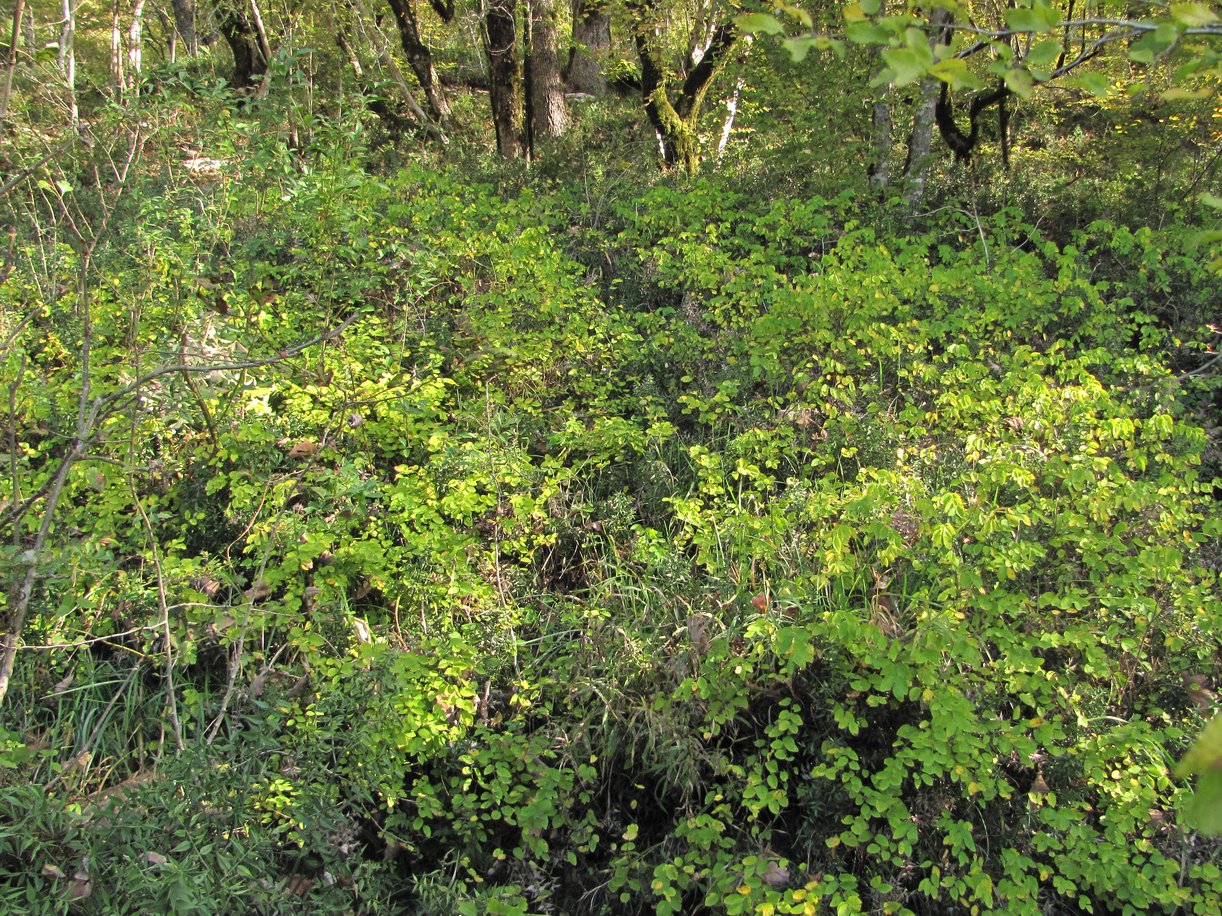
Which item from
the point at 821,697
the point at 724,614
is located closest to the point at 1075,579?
the point at 821,697

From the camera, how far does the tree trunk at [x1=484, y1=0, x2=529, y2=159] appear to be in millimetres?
8312

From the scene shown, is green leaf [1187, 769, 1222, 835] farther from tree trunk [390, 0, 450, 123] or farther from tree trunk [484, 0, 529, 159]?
tree trunk [390, 0, 450, 123]

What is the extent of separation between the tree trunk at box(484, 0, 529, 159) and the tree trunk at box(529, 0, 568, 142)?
0.60ft

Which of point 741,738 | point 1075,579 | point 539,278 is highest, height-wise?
point 539,278

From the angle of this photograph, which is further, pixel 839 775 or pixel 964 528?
pixel 964 528

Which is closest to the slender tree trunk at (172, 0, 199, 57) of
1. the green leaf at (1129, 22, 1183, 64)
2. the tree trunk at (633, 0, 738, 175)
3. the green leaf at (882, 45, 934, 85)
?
the tree trunk at (633, 0, 738, 175)

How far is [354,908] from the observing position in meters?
2.70

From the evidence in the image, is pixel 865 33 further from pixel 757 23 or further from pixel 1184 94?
pixel 1184 94

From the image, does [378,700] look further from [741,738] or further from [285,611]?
[741,738]

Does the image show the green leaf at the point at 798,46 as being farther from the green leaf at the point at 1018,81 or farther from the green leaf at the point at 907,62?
the green leaf at the point at 1018,81

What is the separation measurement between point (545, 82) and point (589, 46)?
1.37 metres

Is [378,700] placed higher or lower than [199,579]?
lower

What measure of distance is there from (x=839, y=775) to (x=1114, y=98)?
7.11 meters

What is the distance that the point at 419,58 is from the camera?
912cm
